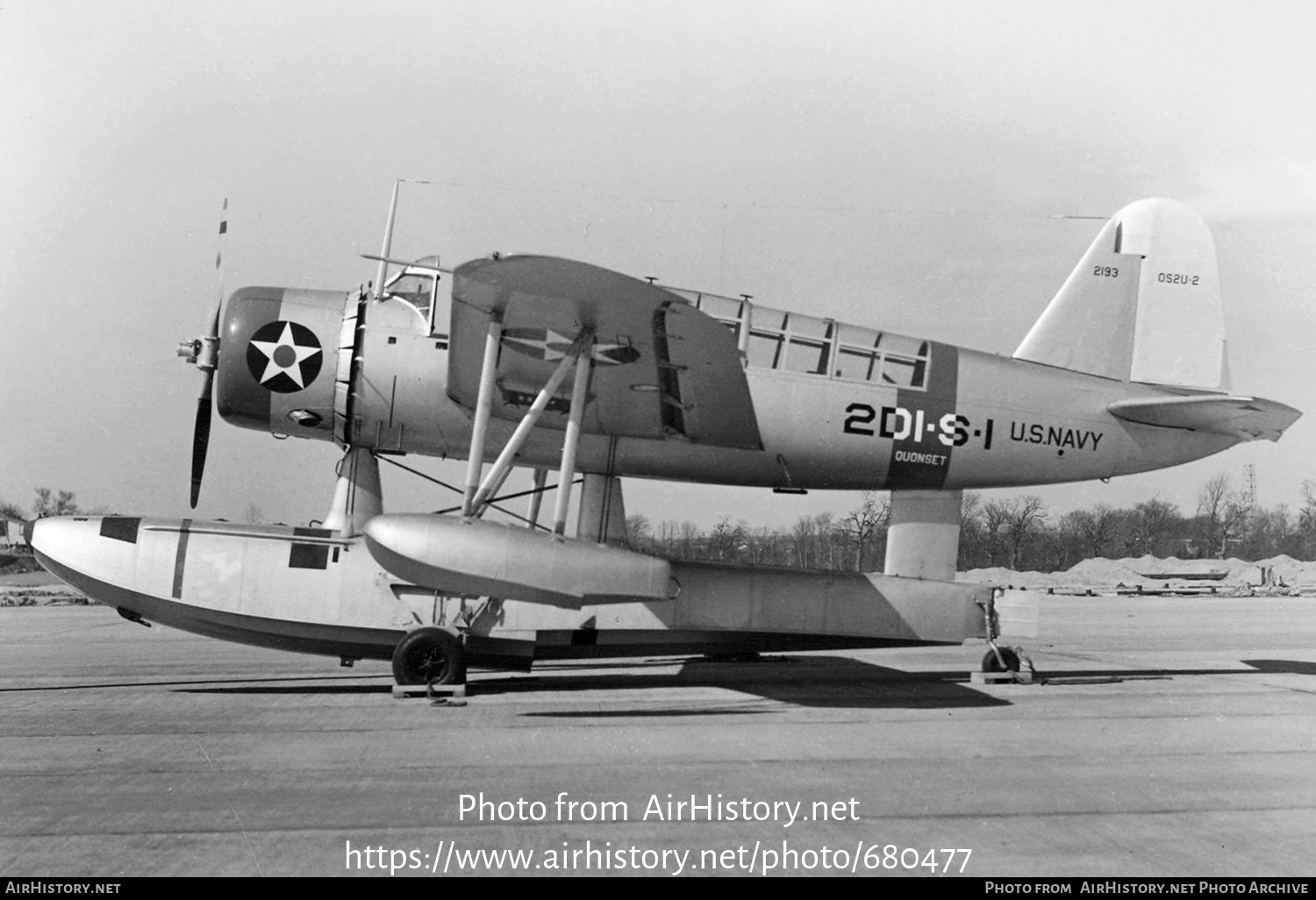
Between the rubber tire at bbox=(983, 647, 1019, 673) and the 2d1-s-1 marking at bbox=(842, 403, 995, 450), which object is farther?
the rubber tire at bbox=(983, 647, 1019, 673)

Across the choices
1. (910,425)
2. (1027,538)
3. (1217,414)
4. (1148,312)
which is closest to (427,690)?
(910,425)

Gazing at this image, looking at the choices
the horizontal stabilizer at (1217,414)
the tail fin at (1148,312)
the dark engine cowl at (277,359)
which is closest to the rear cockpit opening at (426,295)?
the dark engine cowl at (277,359)

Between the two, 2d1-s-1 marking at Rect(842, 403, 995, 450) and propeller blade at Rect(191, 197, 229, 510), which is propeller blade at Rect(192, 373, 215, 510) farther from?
2d1-s-1 marking at Rect(842, 403, 995, 450)

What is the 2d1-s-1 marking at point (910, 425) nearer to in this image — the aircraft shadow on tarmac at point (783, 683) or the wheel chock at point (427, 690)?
the aircraft shadow on tarmac at point (783, 683)

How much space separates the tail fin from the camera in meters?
11.8

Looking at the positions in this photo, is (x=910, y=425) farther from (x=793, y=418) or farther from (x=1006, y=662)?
(x=1006, y=662)

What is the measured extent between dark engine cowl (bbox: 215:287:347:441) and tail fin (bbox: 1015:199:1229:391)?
7535 millimetres

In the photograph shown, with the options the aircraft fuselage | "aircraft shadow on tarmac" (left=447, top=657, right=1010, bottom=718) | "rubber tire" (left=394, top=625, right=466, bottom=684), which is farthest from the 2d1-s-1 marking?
"rubber tire" (left=394, top=625, right=466, bottom=684)

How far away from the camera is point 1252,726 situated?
8.48 metres

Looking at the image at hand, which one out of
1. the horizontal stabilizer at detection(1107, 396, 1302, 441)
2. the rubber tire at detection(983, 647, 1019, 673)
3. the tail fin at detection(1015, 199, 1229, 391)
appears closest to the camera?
the horizontal stabilizer at detection(1107, 396, 1302, 441)

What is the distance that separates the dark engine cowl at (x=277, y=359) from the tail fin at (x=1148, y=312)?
7535mm

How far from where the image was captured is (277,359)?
10094 mm

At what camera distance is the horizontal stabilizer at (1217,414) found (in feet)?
36.0
